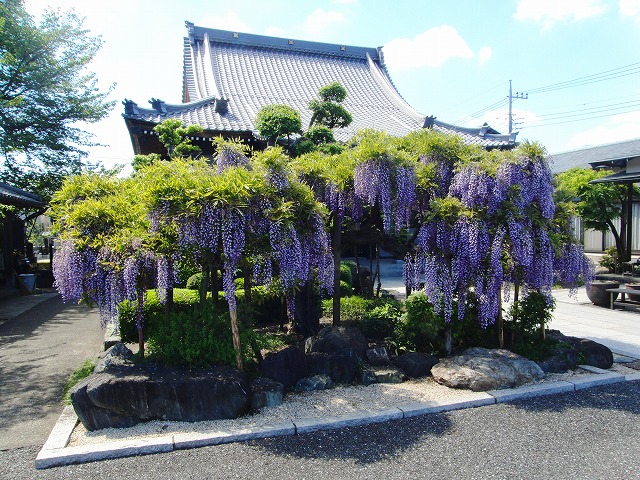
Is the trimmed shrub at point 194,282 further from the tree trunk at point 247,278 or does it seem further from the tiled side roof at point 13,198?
the tiled side roof at point 13,198

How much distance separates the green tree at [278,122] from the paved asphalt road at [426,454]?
6.11 m

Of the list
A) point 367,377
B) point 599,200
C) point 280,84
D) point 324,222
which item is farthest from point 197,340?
point 280,84

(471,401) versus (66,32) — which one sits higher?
(66,32)

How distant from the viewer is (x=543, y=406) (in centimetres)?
521

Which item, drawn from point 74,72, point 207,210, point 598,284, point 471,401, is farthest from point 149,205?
point 74,72

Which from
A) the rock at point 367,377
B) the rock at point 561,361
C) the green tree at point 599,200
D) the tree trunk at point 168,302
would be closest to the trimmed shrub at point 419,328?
the rock at point 367,377

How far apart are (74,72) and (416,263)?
51.1 feet

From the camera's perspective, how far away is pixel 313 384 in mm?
5629

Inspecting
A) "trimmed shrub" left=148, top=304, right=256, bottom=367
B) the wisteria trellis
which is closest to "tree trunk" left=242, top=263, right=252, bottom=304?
the wisteria trellis

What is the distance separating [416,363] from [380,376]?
560 millimetres

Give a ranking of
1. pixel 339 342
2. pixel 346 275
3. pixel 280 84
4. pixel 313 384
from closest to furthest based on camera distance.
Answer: pixel 313 384 → pixel 339 342 → pixel 346 275 → pixel 280 84

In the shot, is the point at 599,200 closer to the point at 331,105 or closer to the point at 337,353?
the point at 331,105

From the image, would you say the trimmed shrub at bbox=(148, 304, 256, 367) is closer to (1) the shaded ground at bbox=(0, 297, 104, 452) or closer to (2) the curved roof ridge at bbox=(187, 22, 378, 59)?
(1) the shaded ground at bbox=(0, 297, 104, 452)

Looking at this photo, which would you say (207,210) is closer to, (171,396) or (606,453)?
(171,396)
